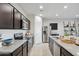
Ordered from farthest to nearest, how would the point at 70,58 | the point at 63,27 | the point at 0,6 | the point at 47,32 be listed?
the point at 63,27 → the point at 47,32 → the point at 0,6 → the point at 70,58

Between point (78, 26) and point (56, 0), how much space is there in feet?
33.6

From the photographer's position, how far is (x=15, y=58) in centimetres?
63

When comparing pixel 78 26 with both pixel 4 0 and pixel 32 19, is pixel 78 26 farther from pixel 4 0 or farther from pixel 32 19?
pixel 4 0

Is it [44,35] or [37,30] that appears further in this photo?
[44,35]

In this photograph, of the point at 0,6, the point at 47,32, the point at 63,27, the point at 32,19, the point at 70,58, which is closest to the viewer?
the point at 70,58

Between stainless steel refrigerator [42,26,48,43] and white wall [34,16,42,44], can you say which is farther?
stainless steel refrigerator [42,26,48,43]

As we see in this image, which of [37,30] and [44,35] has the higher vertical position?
[37,30]

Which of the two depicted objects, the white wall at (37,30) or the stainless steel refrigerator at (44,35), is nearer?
the white wall at (37,30)

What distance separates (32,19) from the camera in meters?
7.93

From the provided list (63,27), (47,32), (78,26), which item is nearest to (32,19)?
(47,32)

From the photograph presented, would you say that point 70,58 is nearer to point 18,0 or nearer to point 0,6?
point 18,0

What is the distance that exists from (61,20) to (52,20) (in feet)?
2.86

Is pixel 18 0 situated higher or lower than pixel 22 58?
higher

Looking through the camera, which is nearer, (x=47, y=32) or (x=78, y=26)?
(x=47, y=32)
